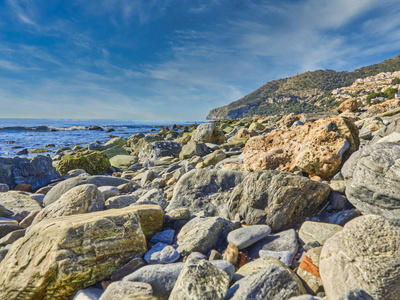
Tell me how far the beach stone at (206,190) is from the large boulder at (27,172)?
7.14 m

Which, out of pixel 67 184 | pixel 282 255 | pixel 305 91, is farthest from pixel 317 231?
pixel 305 91

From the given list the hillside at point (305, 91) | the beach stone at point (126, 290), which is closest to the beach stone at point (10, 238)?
the beach stone at point (126, 290)

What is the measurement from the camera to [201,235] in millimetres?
2611

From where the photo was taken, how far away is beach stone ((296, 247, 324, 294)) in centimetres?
184

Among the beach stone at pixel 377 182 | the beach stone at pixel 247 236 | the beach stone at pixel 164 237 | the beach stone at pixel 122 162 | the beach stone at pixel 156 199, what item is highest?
the beach stone at pixel 377 182

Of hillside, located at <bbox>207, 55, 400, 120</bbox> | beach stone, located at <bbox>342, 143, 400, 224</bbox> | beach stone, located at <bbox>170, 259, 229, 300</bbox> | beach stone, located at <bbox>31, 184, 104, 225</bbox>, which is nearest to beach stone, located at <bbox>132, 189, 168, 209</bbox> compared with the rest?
beach stone, located at <bbox>31, 184, 104, 225</bbox>

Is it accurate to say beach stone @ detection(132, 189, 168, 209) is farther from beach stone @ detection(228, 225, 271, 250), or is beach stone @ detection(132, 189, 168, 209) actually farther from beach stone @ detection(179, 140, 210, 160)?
beach stone @ detection(179, 140, 210, 160)

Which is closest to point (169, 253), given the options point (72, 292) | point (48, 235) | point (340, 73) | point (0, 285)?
point (72, 292)

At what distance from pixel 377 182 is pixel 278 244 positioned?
134 centimetres

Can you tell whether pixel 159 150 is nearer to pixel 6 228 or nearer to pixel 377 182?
pixel 6 228

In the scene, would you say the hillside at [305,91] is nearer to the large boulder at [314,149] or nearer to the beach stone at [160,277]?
the large boulder at [314,149]

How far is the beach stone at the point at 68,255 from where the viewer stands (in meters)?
2.10

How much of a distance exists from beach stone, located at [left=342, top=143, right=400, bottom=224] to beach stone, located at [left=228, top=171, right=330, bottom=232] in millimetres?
419

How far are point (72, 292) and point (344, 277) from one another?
2.49 m
